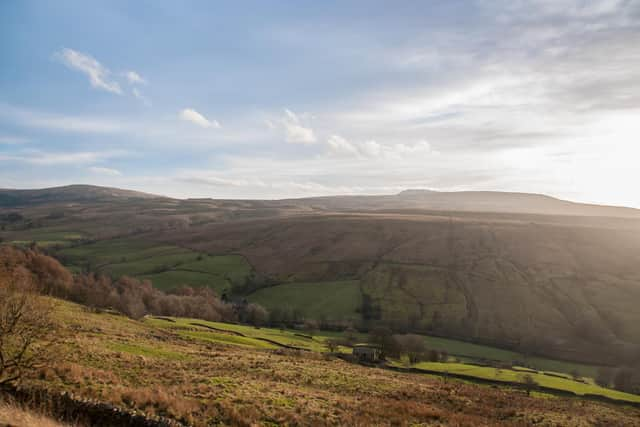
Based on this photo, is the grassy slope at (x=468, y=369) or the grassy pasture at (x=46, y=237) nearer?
the grassy slope at (x=468, y=369)

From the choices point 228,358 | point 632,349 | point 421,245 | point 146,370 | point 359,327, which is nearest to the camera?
point 146,370

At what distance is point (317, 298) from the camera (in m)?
106

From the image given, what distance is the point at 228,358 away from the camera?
118 ft

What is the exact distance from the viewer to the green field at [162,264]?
120 metres

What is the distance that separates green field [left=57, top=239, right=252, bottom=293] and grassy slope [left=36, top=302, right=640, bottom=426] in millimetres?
81161

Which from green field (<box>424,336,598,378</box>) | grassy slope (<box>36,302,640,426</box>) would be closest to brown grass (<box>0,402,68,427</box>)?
grassy slope (<box>36,302,640,426</box>)

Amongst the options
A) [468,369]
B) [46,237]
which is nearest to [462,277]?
[468,369]

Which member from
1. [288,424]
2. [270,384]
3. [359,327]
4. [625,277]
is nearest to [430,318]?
[359,327]

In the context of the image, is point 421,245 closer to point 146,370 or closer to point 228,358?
point 228,358

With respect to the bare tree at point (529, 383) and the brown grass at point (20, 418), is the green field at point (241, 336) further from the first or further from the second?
the brown grass at point (20, 418)

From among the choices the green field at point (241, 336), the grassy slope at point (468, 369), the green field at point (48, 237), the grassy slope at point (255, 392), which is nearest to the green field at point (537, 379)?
the grassy slope at point (468, 369)

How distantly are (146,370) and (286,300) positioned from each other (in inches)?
3234

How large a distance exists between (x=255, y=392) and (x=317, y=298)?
83.4 metres

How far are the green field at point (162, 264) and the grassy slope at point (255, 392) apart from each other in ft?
266
